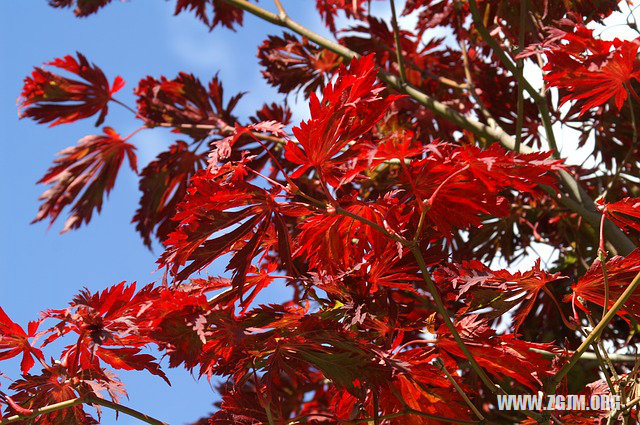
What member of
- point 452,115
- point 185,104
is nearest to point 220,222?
point 452,115

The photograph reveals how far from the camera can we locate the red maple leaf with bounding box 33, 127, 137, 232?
1953mm

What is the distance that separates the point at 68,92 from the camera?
2.00 m

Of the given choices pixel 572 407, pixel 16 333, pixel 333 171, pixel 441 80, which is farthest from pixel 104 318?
pixel 441 80

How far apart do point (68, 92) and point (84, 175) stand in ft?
0.79

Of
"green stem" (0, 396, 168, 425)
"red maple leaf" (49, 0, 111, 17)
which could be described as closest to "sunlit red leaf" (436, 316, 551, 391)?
"green stem" (0, 396, 168, 425)

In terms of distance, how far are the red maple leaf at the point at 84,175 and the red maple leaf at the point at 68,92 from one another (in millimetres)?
87

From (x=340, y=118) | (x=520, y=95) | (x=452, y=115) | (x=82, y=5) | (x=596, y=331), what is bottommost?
(x=596, y=331)

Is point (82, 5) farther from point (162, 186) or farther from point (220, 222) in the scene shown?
point (220, 222)

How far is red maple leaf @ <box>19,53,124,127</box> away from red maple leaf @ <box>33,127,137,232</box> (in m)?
0.09

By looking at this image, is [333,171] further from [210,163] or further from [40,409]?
[40,409]

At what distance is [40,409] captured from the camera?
917mm

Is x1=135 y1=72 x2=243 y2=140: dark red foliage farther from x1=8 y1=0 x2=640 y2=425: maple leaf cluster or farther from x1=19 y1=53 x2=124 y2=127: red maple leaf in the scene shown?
x1=8 y1=0 x2=640 y2=425: maple leaf cluster

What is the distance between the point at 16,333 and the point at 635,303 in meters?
0.89

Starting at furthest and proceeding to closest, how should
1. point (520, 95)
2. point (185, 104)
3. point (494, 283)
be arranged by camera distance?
point (185, 104) → point (520, 95) → point (494, 283)
